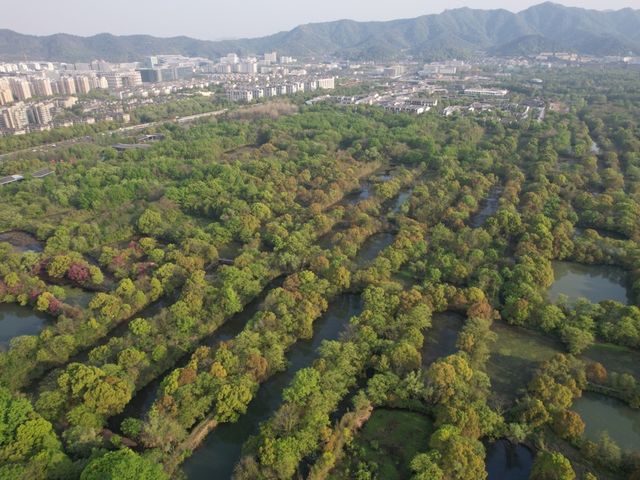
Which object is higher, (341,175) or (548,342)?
(341,175)

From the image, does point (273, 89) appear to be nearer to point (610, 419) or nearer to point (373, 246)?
point (373, 246)

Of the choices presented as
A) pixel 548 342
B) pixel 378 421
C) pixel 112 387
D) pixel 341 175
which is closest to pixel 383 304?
pixel 378 421

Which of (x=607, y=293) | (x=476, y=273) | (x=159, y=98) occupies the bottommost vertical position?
(x=607, y=293)

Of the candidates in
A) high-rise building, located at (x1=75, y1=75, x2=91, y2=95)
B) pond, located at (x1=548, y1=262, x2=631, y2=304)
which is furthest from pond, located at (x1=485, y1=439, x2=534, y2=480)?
high-rise building, located at (x1=75, y1=75, x2=91, y2=95)

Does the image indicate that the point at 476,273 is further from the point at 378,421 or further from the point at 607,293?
the point at 378,421

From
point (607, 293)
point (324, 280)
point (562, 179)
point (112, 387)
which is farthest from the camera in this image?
point (562, 179)

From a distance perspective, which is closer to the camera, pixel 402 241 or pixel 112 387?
pixel 112 387
